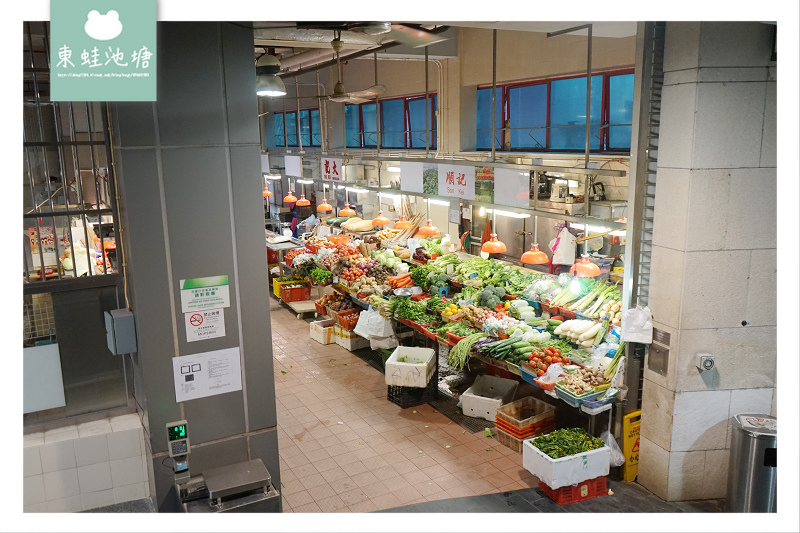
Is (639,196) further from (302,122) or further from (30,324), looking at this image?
(302,122)

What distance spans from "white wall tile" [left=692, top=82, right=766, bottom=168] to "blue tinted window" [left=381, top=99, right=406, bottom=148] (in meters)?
12.1

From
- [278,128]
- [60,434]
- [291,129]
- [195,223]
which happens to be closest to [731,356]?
[195,223]

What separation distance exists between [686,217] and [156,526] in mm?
5412

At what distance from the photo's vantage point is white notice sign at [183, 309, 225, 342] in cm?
577

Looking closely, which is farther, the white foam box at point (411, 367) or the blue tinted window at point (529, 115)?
the blue tinted window at point (529, 115)

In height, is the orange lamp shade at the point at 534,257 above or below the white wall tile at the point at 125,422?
above

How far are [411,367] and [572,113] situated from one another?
6.34 meters

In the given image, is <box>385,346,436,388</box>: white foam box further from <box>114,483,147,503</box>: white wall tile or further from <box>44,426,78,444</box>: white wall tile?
<box>44,426,78,444</box>: white wall tile

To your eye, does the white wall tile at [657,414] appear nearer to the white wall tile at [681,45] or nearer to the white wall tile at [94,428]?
the white wall tile at [681,45]

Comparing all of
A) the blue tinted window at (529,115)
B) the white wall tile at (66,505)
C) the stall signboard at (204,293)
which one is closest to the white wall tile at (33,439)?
the white wall tile at (66,505)

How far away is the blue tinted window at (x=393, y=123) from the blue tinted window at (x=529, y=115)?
437 centimetres

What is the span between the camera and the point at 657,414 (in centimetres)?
686

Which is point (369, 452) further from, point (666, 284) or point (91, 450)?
point (666, 284)

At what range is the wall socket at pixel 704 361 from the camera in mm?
6477
